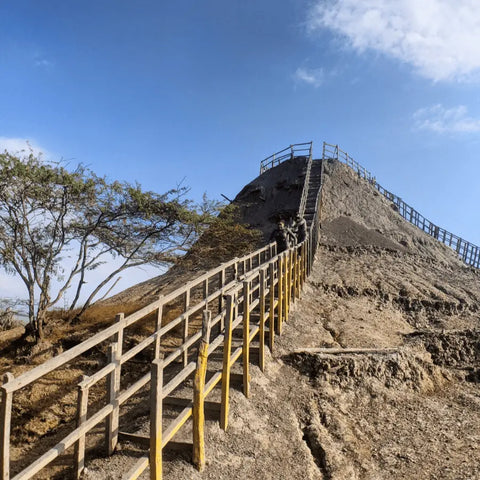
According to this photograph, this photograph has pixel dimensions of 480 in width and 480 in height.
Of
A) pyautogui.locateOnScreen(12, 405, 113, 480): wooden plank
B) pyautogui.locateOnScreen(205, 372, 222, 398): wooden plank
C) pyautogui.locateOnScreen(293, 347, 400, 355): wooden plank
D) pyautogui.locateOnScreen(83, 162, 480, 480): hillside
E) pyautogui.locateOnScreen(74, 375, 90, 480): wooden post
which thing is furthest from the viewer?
pyautogui.locateOnScreen(293, 347, 400, 355): wooden plank

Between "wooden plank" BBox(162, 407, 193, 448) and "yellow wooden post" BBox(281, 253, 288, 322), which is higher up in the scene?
"yellow wooden post" BBox(281, 253, 288, 322)

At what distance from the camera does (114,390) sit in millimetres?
4367

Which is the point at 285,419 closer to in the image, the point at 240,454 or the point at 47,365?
the point at 240,454

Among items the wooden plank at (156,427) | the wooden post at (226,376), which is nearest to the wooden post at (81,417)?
the wooden plank at (156,427)

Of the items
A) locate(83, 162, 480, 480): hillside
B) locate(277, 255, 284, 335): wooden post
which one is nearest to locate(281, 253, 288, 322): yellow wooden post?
locate(83, 162, 480, 480): hillside

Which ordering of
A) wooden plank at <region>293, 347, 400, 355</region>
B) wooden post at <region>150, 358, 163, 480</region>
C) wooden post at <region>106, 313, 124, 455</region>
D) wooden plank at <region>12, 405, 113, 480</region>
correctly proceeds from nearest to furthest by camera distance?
wooden plank at <region>12, 405, 113, 480</region>
wooden post at <region>150, 358, 163, 480</region>
wooden post at <region>106, 313, 124, 455</region>
wooden plank at <region>293, 347, 400, 355</region>

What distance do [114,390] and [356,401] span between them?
4.70m

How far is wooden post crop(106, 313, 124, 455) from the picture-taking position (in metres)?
4.34

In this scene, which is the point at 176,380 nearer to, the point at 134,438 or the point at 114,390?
the point at 114,390

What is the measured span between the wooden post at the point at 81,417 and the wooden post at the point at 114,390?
0.91ft

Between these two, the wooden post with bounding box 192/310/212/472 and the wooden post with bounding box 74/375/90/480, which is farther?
the wooden post with bounding box 192/310/212/472

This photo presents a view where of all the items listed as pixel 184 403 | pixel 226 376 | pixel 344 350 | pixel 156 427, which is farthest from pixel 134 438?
pixel 344 350

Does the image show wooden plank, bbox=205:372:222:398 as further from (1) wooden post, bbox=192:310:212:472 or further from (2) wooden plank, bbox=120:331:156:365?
(2) wooden plank, bbox=120:331:156:365

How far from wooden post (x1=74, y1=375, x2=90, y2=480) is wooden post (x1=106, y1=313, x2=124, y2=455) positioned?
0.28 m
